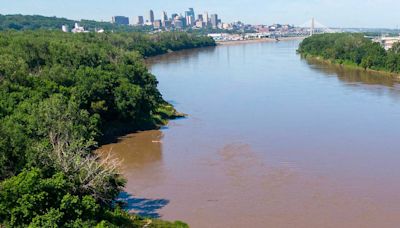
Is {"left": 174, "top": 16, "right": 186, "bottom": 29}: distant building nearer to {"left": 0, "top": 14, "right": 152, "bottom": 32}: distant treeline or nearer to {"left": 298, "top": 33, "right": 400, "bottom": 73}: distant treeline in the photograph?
{"left": 0, "top": 14, "right": 152, "bottom": 32}: distant treeline

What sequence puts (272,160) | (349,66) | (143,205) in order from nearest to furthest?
(143,205) < (272,160) < (349,66)

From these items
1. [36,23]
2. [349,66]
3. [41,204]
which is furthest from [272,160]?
[36,23]

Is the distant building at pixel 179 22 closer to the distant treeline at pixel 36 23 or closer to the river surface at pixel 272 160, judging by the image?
the distant treeline at pixel 36 23

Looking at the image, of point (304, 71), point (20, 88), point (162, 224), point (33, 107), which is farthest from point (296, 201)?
point (304, 71)

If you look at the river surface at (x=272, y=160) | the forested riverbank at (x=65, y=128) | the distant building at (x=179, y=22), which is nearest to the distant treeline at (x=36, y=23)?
the distant building at (x=179, y=22)

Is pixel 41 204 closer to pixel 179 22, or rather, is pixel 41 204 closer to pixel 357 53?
pixel 357 53

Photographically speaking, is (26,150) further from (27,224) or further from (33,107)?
(33,107)

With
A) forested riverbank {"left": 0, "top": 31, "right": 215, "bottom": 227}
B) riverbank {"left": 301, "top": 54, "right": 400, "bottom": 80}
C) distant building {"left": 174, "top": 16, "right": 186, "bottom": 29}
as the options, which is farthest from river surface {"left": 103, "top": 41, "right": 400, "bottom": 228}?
distant building {"left": 174, "top": 16, "right": 186, "bottom": 29}
